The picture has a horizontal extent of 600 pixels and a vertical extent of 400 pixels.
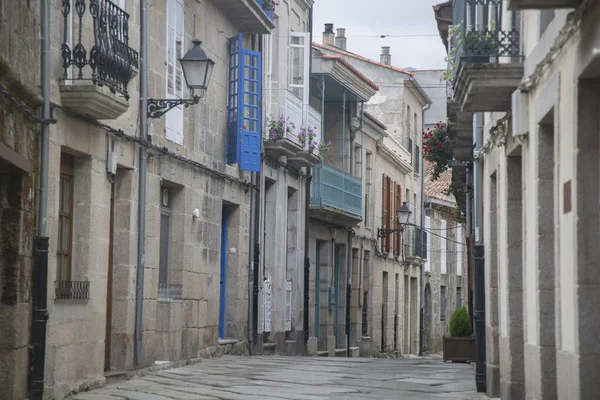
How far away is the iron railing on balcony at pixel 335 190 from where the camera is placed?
80.1 ft

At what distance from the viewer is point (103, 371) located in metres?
12.8

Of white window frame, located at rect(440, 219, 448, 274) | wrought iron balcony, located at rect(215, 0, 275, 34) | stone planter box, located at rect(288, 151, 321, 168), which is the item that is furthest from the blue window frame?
white window frame, located at rect(440, 219, 448, 274)

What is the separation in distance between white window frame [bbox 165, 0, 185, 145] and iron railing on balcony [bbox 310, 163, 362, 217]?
8726 mm

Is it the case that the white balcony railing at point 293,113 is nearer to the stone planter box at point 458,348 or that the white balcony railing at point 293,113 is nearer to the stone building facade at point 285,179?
the stone building facade at point 285,179

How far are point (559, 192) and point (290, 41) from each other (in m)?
14.3

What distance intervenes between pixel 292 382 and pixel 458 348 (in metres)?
7.06

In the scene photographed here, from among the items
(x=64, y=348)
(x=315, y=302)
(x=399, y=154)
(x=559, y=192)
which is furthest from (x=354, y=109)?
(x=559, y=192)

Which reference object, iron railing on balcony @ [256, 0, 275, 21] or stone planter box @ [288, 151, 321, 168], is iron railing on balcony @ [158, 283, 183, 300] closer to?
iron railing on balcony @ [256, 0, 275, 21]

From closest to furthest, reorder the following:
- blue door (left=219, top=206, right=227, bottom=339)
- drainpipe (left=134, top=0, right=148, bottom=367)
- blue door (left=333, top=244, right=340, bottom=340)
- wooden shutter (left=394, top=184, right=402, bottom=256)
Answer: drainpipe (left=134, top=0, right=148, bottom=367) → blue door (left=219, top=206, right=227, bottom=339) → blue door (left=333, top=244, right=340, bottom=340) → wooden shutter (left=394, top=184, right=402, bottom=256)

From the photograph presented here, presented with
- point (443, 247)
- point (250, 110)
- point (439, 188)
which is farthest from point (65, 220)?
point (443, 247)

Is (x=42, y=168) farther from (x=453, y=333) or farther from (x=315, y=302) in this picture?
(x=315, y=302)

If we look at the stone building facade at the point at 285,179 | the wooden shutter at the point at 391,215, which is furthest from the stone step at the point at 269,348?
the wooden shutter at the point at 391,215

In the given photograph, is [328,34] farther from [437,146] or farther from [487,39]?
[487,39]

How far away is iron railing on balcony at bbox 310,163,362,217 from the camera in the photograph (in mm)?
24422
